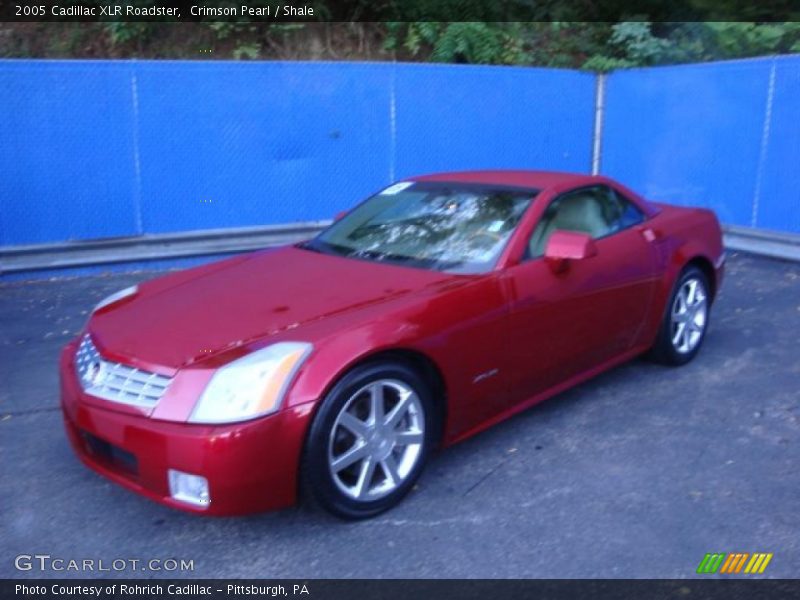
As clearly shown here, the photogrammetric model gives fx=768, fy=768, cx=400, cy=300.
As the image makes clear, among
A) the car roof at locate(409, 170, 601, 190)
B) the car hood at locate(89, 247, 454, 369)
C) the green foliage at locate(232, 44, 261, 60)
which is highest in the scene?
the green foliage at locate(232, 44, 261, 60)

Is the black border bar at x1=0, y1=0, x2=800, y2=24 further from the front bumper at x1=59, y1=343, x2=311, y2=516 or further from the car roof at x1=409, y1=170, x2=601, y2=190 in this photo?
the front bumper at x1=59, y1=343, x2=311, y2=516

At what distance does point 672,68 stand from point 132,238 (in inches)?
271

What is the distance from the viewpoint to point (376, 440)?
3373 mm

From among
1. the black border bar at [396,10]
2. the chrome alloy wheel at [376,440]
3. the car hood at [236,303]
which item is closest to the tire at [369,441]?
the chrome alloy wheel at [376,440]

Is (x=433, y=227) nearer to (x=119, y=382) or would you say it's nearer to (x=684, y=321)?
(x=119, y=382)

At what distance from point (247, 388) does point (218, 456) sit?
→ 28 cm

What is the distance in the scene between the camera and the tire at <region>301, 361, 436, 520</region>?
10.3 feet

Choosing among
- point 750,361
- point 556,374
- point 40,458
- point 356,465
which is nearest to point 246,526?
point 356,465

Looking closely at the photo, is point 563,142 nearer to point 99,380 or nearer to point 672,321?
point 672,321

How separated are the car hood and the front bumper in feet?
0.97

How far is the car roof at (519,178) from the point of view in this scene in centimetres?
458
